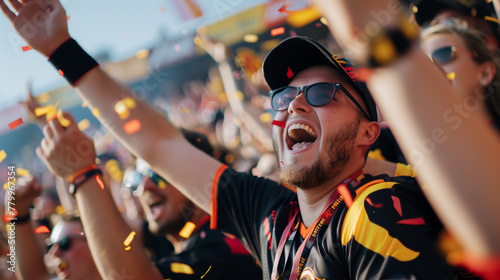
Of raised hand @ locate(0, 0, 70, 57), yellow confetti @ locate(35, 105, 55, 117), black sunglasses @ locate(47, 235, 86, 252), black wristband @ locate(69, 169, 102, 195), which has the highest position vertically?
raised hand @ locate(0, 0, 70, 57)

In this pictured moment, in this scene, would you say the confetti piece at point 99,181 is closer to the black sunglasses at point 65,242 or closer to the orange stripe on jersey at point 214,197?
the orange stripe on jersey at point 214,197

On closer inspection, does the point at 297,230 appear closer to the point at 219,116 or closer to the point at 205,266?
the point at 205,266

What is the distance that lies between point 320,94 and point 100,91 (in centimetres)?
93

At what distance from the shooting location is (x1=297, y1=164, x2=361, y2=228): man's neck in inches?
57.5

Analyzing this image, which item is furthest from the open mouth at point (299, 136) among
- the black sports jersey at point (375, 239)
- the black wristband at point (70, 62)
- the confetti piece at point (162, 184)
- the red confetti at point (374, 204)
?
the confetti piece at point (162, 184)

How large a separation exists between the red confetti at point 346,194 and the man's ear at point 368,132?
235 millimetres

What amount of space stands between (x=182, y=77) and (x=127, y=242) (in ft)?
23.3

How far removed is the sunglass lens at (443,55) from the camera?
6.93ft

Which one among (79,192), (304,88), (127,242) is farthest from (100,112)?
(304,88)

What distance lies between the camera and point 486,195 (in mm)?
420

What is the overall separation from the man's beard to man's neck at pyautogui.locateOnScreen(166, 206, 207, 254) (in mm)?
1312

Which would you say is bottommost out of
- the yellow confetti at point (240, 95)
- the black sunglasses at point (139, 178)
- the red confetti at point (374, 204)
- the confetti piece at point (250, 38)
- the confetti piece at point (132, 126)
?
the confetti piece at point (250, 38)

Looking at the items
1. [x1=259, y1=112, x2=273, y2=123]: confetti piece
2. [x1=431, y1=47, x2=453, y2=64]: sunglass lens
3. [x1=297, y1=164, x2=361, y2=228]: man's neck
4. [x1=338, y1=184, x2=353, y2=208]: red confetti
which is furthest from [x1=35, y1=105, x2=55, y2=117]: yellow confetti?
[x1=431, y1=47, x2=453, y2=64]: sunglass lens

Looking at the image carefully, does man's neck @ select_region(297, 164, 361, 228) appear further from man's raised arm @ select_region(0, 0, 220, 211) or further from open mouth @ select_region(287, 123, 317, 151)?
man's raised arm @ select_region(0, 0, 220, 211)
